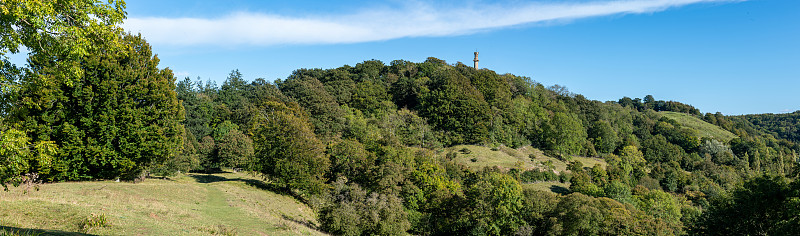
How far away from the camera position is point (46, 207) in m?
17.2

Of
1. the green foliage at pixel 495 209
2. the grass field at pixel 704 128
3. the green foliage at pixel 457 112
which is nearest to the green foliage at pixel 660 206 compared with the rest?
the green foliage at pixel 495 209

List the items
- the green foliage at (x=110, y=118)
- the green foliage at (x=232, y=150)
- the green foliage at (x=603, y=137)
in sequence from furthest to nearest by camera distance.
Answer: the green foliage at (x=603, y=137) → the green foliage at (x=232, y=150) → the green foliage at (x=110, y=118)

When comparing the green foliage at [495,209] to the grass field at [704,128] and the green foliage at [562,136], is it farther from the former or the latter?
the grass field at [704,128]

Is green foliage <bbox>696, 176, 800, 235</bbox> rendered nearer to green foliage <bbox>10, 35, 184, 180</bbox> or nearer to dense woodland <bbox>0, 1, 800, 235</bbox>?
dense woodland <bbox>0, 1, 800, 235</bbox>

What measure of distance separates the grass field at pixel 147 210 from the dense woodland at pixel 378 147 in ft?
8.14

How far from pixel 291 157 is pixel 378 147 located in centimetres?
1716

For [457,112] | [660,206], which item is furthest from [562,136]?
[660,206]

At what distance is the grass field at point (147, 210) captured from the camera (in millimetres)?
15522

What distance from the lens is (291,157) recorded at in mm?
47500

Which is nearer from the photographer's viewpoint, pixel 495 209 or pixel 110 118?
pixel 110 118

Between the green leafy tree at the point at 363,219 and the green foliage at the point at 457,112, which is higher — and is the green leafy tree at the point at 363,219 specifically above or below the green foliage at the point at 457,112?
below

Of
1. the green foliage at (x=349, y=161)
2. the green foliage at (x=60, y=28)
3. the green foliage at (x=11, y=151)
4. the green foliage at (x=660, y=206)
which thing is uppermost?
the green foliage at (x=60, y=28)

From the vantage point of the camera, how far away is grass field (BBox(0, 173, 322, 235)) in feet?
50.9

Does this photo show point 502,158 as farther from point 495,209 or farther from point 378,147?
point 495,209
